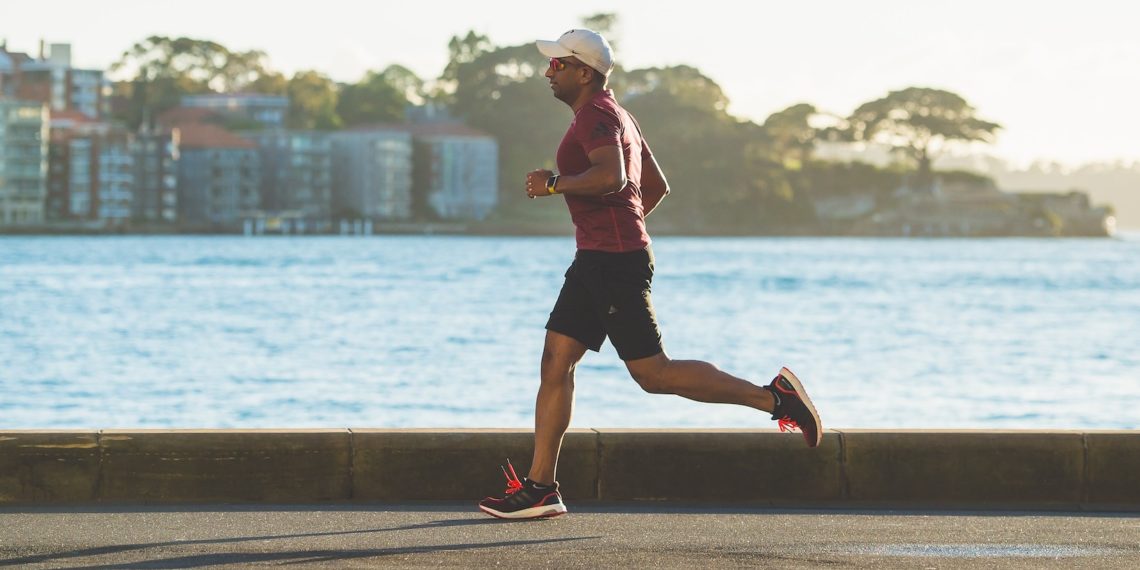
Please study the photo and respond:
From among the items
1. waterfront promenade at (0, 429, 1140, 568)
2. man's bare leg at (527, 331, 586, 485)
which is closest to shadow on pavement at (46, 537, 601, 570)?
waterfront promenade at (0, 429, 1140, 568)

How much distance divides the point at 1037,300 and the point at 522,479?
6325 centimetres

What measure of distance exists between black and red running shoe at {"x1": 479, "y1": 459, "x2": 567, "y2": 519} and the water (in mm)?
15536

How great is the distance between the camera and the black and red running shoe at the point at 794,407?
5.93 metres

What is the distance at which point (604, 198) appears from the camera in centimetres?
584

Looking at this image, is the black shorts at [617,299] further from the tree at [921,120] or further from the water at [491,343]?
the tree at [921,120]

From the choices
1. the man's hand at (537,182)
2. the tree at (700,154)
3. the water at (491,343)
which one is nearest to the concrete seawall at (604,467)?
the man's hand at (537,182)

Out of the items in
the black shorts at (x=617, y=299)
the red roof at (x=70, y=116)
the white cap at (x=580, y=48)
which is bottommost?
the black shorts at (x=617, y=299)

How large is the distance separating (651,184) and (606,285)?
56cm

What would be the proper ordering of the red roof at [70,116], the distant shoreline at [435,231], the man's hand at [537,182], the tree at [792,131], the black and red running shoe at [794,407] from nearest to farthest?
the man's hand at [537,182] → the black and red running shoe at [794,407] → the distant shoreline at [435,231] → the red roof at [70,116] → the tree at [792,131]

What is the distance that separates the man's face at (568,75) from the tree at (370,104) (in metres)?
155

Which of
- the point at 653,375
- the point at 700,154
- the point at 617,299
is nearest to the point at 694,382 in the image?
the point at 653,375

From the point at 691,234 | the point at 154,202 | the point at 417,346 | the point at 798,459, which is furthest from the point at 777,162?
the point at 798,459

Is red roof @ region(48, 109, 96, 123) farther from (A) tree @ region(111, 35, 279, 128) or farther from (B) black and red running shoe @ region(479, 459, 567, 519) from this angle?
(B) black and red running shoe @ region(479, 459, 567, 519)

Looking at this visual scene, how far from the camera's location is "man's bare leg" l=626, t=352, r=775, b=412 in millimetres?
5816
